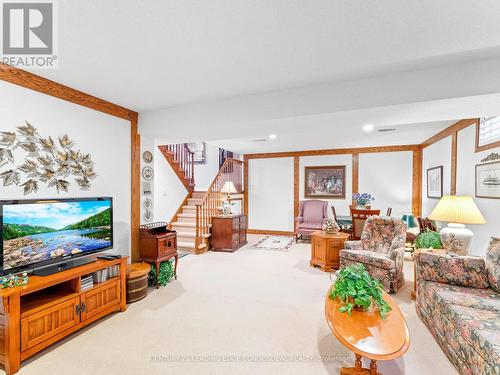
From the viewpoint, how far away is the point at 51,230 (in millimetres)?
2408

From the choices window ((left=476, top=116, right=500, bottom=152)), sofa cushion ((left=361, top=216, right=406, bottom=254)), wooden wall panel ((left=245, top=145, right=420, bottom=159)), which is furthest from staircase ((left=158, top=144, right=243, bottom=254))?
window ((left=476, top=116, right=500, bottom=152))

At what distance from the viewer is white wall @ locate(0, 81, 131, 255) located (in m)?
2.35

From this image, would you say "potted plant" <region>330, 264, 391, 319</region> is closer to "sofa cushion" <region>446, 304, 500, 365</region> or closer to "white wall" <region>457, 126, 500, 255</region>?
"sofa cushion" <region>446, 304, 500, 365</region>

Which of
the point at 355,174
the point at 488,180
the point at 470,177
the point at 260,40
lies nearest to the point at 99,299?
the point at 260,40

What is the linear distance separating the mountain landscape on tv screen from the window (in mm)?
4846

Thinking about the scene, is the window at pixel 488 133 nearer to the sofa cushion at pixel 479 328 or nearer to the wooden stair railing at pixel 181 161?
the sofa cushion at pixel 479 328

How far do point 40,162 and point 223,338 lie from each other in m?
2.53

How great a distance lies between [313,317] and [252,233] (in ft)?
16.8

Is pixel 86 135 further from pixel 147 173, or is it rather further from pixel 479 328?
pixel 479 328

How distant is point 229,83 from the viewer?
272 cm

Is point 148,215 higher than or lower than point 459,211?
lower

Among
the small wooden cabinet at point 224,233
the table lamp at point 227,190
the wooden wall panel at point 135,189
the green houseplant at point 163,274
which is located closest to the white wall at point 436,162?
the small wooden cabinet at point 224,233

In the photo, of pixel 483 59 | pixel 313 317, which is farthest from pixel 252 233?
pixel 483 59

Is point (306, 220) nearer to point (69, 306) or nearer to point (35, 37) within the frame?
point (69, 306)
